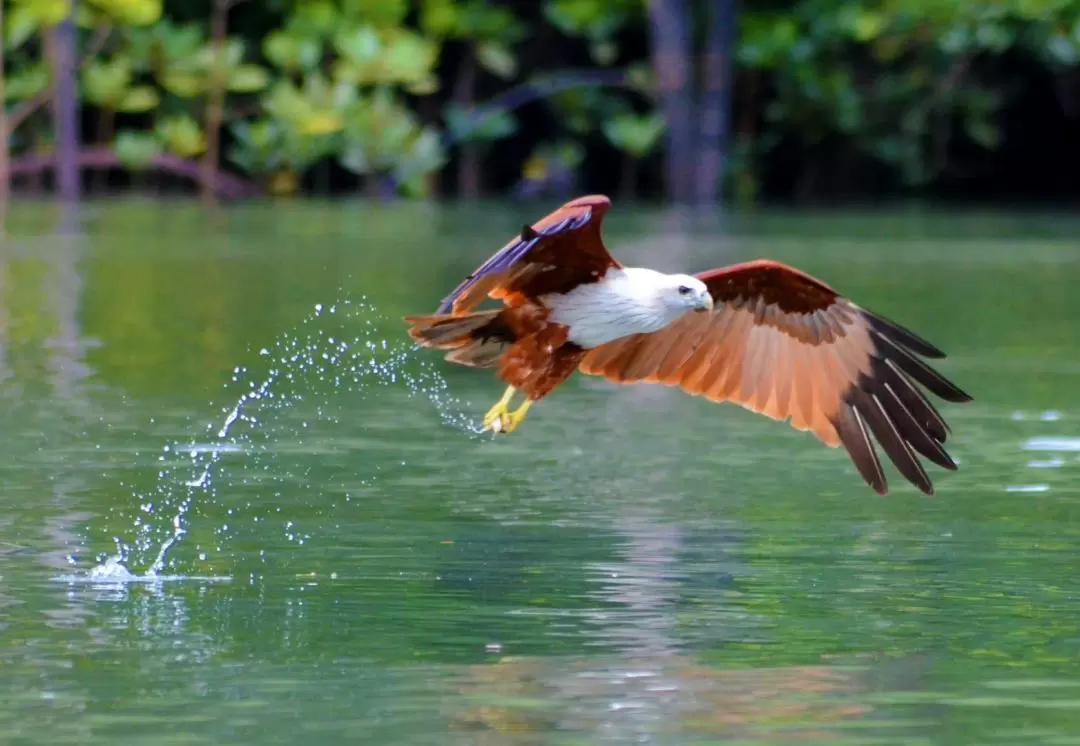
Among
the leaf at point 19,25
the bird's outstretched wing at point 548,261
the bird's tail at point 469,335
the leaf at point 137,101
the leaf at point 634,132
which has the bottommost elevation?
the leaf at point 634,132

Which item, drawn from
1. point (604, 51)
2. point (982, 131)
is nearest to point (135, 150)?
point (604, 51)

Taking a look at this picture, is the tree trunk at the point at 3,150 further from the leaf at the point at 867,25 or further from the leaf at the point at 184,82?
the leaf at the point at 867,25

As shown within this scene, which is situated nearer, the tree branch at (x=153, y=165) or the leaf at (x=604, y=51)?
the tree branch at (x=153, y=165)

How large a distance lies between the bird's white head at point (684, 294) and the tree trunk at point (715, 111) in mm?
21752

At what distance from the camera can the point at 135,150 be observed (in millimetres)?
30094

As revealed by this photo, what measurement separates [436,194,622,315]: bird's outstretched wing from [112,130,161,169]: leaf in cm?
2169

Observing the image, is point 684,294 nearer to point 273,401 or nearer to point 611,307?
point 611,307

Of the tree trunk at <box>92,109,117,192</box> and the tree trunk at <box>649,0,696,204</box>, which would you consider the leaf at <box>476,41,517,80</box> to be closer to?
the tree trunk at <box>649,0,696,204</box>

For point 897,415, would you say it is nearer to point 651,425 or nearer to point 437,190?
point 651,425

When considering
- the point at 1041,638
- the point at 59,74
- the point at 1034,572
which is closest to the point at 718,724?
the point at 1041,638

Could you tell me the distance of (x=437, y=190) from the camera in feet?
108

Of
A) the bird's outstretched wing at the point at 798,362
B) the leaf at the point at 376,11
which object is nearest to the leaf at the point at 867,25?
the leaf at the point at 376,11

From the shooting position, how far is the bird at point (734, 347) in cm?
885

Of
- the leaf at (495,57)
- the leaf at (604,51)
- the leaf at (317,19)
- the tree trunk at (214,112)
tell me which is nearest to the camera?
the tree trunk at (214,112)
